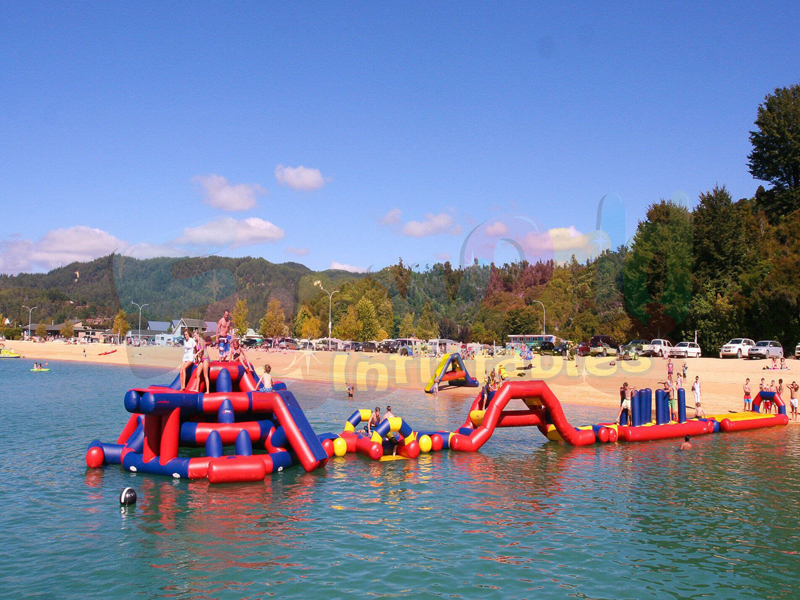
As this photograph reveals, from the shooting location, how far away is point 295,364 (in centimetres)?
6038

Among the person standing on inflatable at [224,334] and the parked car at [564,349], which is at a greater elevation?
the person standing on inflatable at [224,334]

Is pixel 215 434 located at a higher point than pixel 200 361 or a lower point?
lower

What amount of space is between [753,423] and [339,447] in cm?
1882

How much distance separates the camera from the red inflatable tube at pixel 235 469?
14930mm

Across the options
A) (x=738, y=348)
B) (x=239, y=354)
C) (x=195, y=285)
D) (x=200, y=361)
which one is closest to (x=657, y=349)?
(x=738, y=348)

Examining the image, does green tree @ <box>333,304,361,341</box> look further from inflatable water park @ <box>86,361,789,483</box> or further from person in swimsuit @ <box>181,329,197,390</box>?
person in swimsuit @ <box>181,329,197,390</box>

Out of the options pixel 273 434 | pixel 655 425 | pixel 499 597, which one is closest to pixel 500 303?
pixel 655 425

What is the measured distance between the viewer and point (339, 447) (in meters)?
18.8

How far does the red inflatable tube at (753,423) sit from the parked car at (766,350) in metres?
17.7

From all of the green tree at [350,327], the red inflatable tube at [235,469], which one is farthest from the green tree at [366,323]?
the red inflatable tube at [235,469]

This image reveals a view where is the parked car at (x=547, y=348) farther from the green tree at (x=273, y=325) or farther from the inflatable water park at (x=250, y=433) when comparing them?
the green tree at (x=273, y=325)

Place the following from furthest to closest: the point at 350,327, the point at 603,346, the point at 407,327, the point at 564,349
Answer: the point at 407,327 < the point at 350,327 < the point at 564,349 < the point at 603,346

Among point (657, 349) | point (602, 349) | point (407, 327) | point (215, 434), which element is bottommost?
point (215, 434)

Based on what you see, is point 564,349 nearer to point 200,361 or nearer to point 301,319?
point 301,319
